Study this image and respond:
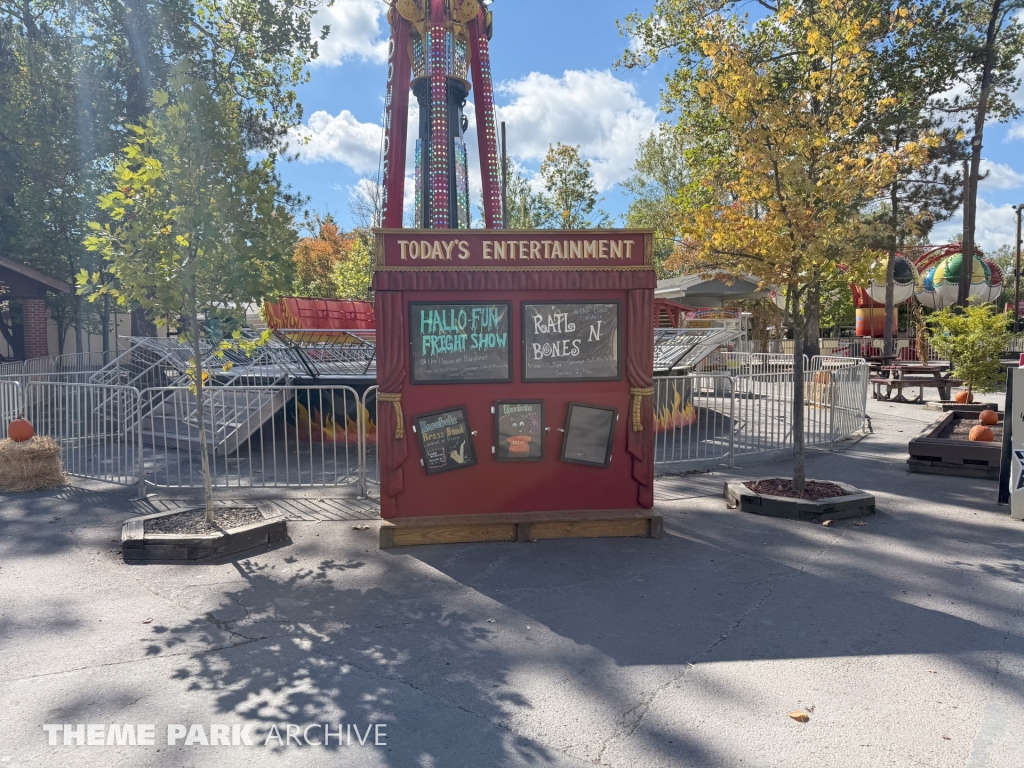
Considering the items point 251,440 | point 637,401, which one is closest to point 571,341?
point 637,401

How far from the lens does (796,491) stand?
752 centimetres

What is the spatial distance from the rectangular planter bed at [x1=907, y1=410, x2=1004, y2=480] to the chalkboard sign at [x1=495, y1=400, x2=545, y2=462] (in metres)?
5.90

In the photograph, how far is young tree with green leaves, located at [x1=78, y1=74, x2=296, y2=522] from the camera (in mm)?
6043

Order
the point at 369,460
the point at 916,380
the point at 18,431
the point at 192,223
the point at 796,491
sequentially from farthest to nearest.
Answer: the point at 916,380
the point at 369,460
the point at 18,431
the point at 796,491
the point at 192,223

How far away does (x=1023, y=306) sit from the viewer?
56.1 meters

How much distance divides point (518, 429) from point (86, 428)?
281 inches

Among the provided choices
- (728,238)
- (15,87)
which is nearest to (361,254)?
(15,87)

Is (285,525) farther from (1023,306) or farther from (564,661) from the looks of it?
(1023,306)

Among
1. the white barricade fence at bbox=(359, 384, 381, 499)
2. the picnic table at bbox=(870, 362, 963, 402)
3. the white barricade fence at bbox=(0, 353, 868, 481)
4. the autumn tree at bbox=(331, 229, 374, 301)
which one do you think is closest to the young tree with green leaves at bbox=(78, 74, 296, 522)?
the white barricade fence at bbox=(359, 384, 381, 499)

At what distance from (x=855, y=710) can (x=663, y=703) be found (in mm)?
1003

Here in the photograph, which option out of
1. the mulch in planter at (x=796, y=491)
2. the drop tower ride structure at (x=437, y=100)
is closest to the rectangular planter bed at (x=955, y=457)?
the mulch in planter at (x=796, y=491)

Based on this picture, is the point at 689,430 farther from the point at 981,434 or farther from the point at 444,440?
the point at 444,440

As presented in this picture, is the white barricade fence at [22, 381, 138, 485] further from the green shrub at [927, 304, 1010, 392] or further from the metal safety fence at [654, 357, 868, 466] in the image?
the green shrub at [927, 304, 1010, 392]

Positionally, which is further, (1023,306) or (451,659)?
(1023,306)
